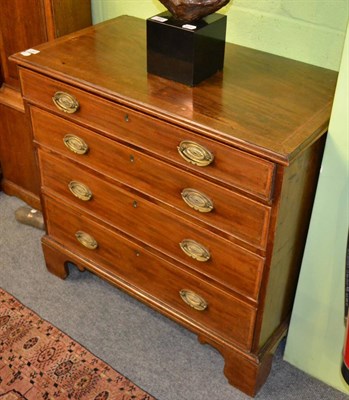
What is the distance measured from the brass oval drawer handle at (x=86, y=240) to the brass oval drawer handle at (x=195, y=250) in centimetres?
46

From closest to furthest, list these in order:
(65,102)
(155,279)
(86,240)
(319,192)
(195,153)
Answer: (195,153) → (319,192) → (65,102) → (155,279) → (86,240)

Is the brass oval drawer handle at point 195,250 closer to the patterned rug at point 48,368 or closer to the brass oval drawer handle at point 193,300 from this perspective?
the brass oval drawer handle at point 193,300

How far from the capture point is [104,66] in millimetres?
1743

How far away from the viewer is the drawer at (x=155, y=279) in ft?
5.75

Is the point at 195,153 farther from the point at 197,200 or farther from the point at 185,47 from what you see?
the point at 185,47

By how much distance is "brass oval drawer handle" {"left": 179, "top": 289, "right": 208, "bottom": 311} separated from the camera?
1.81m

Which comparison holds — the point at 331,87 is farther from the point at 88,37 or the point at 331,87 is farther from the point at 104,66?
the point at 88,37

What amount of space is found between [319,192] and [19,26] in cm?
137

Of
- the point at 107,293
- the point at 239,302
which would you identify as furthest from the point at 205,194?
the point at 107,293

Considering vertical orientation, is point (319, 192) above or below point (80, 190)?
above

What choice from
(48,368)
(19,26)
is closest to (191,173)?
(48,368)

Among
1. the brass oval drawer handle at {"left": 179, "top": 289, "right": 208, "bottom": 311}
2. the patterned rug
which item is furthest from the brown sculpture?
the patterned rug

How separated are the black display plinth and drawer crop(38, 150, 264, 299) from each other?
1.33 ft

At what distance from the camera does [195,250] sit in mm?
1700
